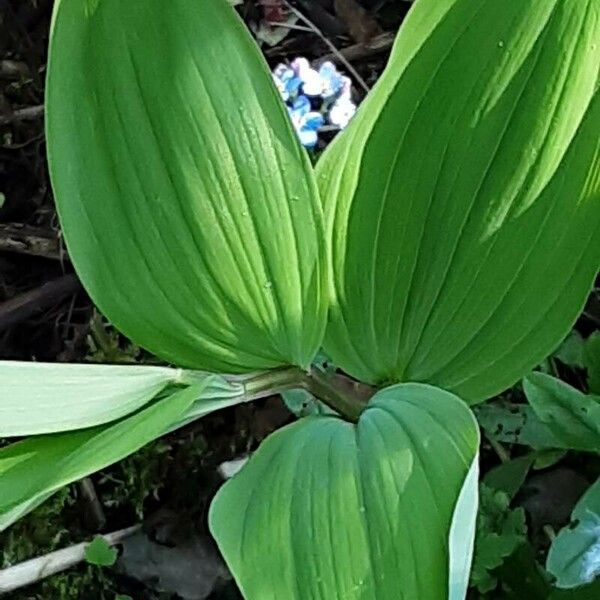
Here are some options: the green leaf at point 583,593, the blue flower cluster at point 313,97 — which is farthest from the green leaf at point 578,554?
the blue flower cluster at point 313,97

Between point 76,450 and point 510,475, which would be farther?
point 510,475

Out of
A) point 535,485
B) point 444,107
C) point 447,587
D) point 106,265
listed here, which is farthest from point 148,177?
point 535,485

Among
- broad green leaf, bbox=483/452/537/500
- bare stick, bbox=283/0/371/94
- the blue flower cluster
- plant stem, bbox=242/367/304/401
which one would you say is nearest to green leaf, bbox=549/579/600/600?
broad green leaf, bbox=483/452/537/500

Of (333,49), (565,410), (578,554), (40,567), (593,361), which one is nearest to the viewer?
(578,554)

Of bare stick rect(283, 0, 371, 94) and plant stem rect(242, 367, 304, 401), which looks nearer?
plant stem rect(242, 367, 304, 401)

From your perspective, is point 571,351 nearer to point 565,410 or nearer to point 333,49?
point 565,410

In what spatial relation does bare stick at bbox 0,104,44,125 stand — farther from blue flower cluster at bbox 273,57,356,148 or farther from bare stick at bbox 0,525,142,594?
bare stick at bbox 0,525,142,594

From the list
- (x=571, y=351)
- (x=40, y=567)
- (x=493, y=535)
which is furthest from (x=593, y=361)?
(x=40, y=567)

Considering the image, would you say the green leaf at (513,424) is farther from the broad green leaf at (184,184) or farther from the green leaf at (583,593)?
the broad green leaf at (184,184)
